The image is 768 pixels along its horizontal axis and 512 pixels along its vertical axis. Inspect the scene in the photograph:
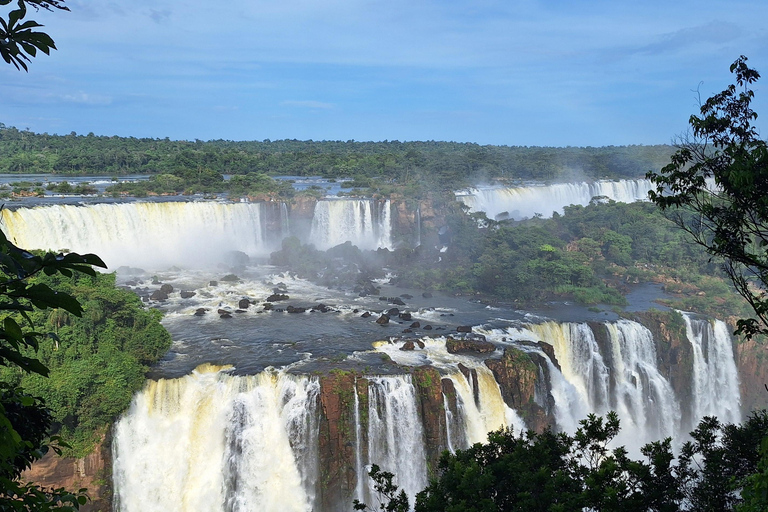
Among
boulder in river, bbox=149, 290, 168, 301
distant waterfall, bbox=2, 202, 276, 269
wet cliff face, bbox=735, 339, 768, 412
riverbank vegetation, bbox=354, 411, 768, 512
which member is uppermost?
distant waterfall, bbox=2, 202, 276, 269

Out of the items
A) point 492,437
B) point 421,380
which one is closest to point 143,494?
point 421,380

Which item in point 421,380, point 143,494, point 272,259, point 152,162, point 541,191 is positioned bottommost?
point 143,494

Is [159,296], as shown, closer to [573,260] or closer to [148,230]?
[148,230]

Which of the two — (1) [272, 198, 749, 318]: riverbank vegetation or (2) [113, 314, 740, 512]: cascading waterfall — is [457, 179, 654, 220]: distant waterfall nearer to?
(1) [272, 198, 749, 318]: riverbank vegetation

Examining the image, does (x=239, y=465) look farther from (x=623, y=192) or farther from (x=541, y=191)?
(x=623, y=192)

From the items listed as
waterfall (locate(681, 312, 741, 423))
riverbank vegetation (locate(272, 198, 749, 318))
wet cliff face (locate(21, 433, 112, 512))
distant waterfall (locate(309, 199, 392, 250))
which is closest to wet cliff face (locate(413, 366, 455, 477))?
wet cliff face (locate(21, 433, 112, 512))

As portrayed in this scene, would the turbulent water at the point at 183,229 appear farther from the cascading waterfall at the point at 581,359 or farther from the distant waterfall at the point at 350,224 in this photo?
the cascading waterfall at the point at 581,359
